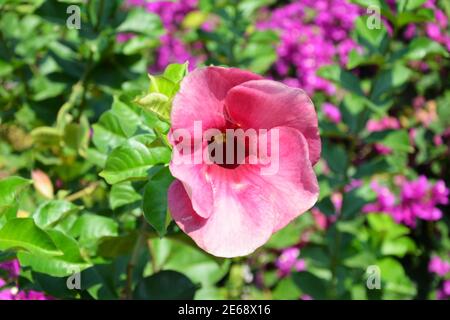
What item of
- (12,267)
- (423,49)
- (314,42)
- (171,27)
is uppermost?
(171,27)

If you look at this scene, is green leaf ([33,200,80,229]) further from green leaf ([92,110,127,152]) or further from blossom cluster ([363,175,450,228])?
blossom cluster ([363,175,450,228])

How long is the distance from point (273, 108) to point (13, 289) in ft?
2.06

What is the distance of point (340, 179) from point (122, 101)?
84 centimetres

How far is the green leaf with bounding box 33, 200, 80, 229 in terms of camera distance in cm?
109

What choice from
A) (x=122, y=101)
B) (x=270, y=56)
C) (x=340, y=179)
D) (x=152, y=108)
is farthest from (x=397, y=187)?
(x=152, y=108)

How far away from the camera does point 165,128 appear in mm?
954

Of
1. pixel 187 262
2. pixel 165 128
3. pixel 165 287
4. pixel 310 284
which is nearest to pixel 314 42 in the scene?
pixel 310 284

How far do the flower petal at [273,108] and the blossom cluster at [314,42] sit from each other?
1.79 meters

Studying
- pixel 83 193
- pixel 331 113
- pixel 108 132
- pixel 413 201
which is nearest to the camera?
pixel 108 132

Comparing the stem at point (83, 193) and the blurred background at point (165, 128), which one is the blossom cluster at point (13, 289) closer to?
the blurred background at point (165, 128)

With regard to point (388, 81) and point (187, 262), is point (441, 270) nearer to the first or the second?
point (388, 81)

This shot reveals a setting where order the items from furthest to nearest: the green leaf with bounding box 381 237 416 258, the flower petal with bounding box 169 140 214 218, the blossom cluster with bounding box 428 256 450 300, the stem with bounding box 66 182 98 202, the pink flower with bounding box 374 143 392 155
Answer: the pink flower with bounding box 374 143 392 155 < the blossom cluster with bounding box 428 256 450 300 < the green leaf with bounding box 381 237 416 258 < the stem with bounding box 66 182 98 202 < the flower petal with bounding box 169 140 214 218

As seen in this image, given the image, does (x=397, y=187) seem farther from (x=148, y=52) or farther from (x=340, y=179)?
(x=148, y=52)

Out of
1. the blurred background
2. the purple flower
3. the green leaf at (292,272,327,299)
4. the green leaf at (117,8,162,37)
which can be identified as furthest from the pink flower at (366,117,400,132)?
the green leaf at (117,8,162,37)
